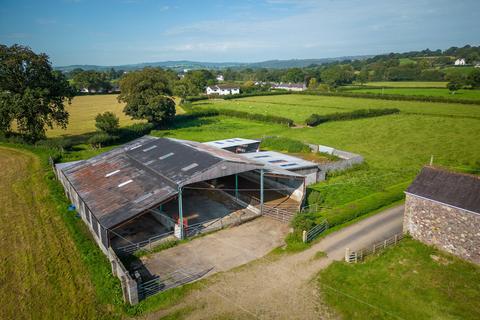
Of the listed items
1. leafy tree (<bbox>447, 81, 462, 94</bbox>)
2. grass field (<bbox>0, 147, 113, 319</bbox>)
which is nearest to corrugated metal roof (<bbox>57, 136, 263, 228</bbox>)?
grass field (<bbox>0, 147, 113, 319</bbox>)

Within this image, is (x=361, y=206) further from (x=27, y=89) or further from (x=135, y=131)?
(x=27, y=89)

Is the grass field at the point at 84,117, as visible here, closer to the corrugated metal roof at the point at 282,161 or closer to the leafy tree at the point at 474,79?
the corrugated metal roof at the point at 282,161

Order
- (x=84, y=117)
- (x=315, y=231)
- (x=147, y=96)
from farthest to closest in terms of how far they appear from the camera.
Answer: (x=84, y=117) < (x=147, y=96) < (x=315, y=231)

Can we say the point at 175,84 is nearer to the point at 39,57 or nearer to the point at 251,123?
the point at 251,123

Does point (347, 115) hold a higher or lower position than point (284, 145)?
higher

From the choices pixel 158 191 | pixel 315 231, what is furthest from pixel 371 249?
pixel 158 191

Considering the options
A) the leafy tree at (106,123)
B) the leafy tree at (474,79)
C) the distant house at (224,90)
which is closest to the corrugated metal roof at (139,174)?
the leafy tree at (106,123)
